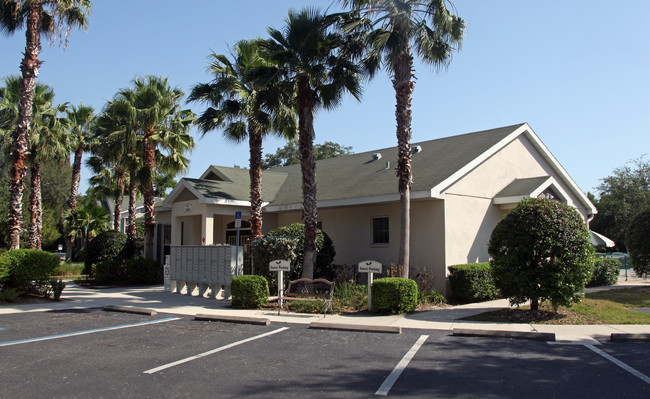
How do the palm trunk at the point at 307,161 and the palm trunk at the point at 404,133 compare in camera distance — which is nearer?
the palm trunk at the point at 404,133

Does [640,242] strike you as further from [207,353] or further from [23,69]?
[23,69]

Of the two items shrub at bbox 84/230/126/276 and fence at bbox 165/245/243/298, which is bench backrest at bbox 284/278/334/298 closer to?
fence at bbox 165/245/243/298

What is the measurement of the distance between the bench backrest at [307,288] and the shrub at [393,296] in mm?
1505

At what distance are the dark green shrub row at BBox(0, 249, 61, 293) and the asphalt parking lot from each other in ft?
18.1

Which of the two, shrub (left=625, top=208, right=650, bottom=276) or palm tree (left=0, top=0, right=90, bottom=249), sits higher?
palm tree (left=0, top=0, right=90, bottom=249)

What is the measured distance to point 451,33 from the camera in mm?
15062

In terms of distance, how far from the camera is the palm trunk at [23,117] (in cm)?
1650

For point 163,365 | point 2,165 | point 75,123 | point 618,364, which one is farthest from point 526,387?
point 2,165

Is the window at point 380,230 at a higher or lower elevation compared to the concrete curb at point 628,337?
higher

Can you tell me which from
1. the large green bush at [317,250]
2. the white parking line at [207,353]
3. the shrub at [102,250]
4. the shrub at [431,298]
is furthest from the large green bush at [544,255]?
the shrub at [102,250]

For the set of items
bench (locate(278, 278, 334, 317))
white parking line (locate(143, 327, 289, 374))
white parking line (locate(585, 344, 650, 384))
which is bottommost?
white parking line (locate(143, 327, 289, 374))

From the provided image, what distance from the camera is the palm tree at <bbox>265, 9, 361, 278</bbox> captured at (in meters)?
14.9

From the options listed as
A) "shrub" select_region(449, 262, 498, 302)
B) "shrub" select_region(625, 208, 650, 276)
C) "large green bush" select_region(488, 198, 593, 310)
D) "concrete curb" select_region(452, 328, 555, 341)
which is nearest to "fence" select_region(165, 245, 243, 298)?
"shrub" select_region(449, 262, 498, 302)

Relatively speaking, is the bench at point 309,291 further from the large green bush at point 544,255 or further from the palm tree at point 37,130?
the palm tree at point 37,130
